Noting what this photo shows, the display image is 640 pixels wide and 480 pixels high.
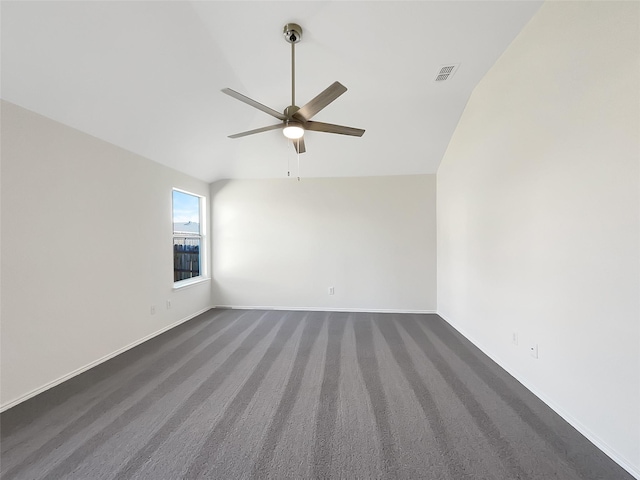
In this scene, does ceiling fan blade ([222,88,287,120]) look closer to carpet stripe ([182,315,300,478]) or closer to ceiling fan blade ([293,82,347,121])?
ceiling fan blade ([293,82,347,121])

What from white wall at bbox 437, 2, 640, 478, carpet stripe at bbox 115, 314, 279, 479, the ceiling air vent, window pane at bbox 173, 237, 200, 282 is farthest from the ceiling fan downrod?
window pane at bbox 173, 237, 200, 282

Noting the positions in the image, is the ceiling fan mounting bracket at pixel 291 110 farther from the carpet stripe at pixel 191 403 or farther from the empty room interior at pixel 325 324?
the carpet stripe at pixel 191 403

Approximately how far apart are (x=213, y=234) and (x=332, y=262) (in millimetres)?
2314

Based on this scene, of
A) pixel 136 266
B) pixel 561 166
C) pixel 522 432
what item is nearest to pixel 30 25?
pixel 136 266

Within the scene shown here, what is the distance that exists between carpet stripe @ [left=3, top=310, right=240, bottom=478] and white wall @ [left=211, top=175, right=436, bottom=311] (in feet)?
4.60

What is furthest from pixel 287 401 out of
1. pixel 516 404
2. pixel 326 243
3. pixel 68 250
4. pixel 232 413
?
pixel 326 243

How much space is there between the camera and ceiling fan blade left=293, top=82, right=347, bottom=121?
1697mm

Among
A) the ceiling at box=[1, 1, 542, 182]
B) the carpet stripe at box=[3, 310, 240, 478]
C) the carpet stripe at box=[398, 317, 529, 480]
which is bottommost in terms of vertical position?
the carpet stripe at box=[398, 317, 529, 480]

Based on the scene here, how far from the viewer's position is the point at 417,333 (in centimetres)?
345

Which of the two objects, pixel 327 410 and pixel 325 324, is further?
pixel 325 324

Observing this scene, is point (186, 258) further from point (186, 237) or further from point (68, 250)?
point (68, 250)

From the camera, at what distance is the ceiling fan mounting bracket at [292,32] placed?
80.0 inches

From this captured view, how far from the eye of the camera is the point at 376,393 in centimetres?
210

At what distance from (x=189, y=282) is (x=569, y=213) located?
15.7 ft
